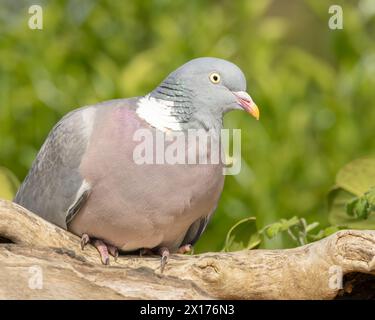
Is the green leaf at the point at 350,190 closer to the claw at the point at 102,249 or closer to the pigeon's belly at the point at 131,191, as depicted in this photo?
the pigeon's belly at the point at 131,191

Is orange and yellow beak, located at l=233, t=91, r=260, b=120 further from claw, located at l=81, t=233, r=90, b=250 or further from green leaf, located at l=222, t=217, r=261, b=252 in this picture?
claw, located at l=81, t=233, r=90, b=250

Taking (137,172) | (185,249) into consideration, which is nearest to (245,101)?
(137,172)

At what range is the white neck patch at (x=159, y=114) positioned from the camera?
2.88 metres

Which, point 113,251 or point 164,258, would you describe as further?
point 113,251

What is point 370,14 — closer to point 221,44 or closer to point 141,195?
point 221,44

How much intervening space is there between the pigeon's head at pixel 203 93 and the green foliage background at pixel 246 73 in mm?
1413

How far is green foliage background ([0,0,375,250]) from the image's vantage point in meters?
4.67

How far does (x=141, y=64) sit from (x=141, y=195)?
217 cm

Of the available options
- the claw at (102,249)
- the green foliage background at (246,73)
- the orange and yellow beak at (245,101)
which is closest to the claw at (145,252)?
the claw at (102,249)

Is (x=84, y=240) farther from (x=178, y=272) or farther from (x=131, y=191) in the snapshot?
(x=178, y=272)


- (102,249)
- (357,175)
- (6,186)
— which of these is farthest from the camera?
(6,186)

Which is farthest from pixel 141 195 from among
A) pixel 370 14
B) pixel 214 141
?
pixel 370 14

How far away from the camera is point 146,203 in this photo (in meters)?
2.83

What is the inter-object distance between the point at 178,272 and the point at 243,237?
1.46 feet
